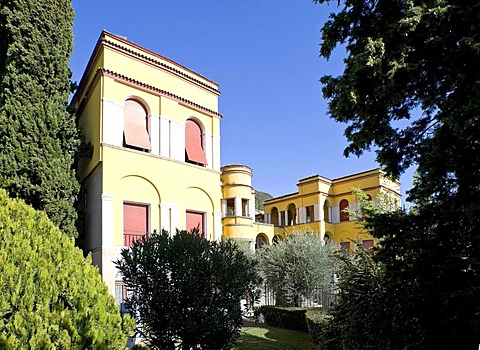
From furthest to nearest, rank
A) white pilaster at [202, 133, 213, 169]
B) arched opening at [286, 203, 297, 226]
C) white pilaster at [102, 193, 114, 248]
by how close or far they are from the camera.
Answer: arched opening at [286, 203, 297, 226] < white pilaster at [202, 133, 213, 169] < white pilaster at [102, 193, 114, 248]

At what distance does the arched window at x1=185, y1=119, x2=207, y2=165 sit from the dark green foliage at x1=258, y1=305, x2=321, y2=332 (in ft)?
23.9

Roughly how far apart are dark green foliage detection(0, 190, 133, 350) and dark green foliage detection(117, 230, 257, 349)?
3.47 meters

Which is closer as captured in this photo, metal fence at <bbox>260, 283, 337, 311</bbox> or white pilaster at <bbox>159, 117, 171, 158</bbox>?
white pilaster at <bbox>159, 117, 171, 158</bbox>

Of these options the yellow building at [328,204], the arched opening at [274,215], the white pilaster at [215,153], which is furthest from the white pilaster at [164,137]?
Answer: the arched opening at [274,215]

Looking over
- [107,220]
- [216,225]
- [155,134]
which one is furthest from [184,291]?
[216,225]

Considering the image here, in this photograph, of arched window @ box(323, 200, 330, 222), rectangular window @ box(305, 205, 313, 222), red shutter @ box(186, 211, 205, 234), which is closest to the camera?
red shutter @ box(186, 211, 205, 234)

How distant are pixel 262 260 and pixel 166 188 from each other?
24.0ft

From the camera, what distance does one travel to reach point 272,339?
45.6 feet

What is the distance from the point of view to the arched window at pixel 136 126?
15.6m

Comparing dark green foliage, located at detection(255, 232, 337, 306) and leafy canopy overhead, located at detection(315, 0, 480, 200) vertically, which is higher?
leafy canopy overhead, located at detection(315, 0, 480, 200)

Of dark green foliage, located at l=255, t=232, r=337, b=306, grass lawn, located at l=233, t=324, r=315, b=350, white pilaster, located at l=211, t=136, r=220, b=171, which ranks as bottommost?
grass lawn, located at l=233, t=324, r=315, b=350

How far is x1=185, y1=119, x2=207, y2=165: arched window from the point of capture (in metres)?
17.8

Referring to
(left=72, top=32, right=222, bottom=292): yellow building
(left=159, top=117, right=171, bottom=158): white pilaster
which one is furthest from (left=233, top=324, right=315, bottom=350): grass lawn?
(left=159, top=117, right=171, bottom=158): white pilaster

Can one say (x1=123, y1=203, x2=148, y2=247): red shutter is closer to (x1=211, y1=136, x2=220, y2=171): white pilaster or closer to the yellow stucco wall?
the yellow stucco wall
